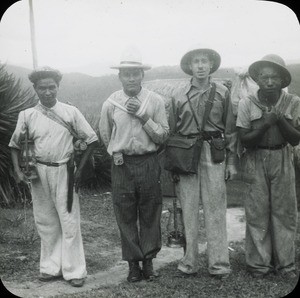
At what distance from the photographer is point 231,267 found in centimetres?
522

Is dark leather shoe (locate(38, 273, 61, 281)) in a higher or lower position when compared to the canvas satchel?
lower

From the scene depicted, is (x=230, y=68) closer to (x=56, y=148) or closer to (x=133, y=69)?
(x=133, y=69)

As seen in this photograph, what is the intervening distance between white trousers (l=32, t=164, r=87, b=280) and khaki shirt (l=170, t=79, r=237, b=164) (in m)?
1.22

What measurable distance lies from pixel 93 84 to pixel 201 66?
5.72 feet

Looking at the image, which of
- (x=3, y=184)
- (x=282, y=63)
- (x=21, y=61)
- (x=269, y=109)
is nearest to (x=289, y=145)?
(x=269, y=109)

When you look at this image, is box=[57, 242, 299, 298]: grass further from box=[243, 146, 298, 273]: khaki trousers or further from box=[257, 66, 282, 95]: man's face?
box=[257, 66, 282, 95]: man's face

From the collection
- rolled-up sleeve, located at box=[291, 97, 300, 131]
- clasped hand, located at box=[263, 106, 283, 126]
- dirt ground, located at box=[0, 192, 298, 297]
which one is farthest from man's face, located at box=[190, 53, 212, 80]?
dirt ground, located at box=[0, 192, 298, 297]

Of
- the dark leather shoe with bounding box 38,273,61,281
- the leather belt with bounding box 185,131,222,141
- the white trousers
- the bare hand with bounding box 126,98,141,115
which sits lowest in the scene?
the dark leather shoe with bounding box 38,273,61,281

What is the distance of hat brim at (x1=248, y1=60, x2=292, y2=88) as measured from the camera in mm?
4770

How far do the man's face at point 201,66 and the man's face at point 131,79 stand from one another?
527 millimetres

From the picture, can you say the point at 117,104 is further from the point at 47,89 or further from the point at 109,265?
the point at 109,265

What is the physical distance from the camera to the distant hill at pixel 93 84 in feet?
19.5

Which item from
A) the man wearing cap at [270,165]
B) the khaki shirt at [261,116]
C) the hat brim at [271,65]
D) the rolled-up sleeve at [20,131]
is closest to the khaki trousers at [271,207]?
the man wearing cap at [270,165]

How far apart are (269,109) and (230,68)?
1.34 m
